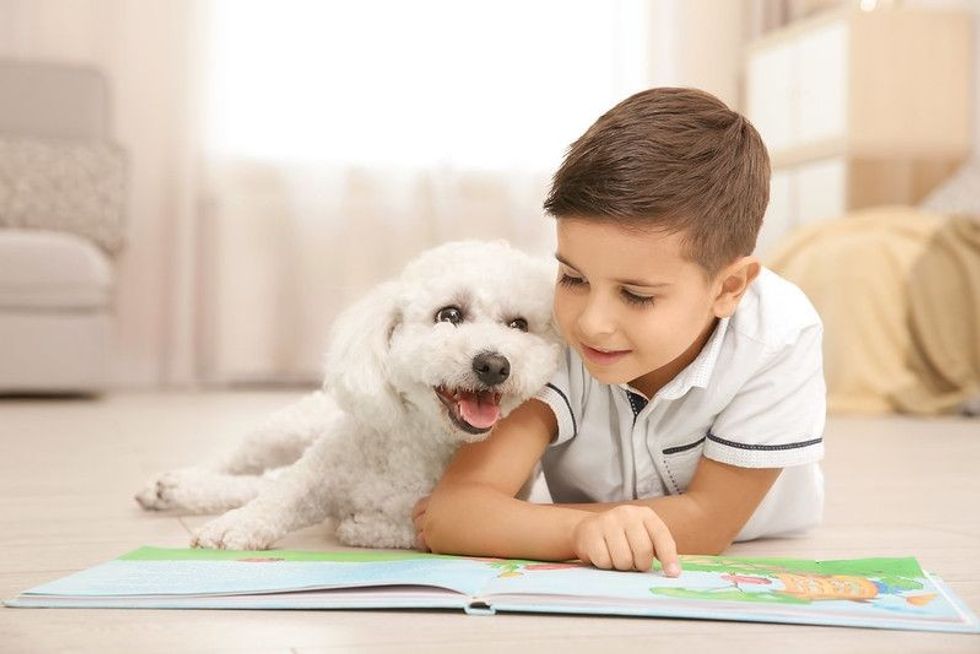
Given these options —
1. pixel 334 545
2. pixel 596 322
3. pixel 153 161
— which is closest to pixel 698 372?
pixel 596 322

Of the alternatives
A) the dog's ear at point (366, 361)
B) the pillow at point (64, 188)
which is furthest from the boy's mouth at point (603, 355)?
the pillow at point (64, 188)

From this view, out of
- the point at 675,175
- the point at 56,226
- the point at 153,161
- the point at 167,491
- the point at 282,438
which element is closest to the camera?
the point at 675,175

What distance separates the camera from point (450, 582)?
1.00 metres

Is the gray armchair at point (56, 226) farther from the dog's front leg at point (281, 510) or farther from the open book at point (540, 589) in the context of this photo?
the open book at point (540, 589)

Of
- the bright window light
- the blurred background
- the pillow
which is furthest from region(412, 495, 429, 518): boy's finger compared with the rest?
the bright window light

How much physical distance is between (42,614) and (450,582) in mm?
324

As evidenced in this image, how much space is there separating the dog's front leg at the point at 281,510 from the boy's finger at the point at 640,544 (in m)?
0.41

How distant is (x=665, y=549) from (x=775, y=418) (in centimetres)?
25

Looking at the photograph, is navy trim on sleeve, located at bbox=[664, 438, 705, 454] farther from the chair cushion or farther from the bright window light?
the bright window light

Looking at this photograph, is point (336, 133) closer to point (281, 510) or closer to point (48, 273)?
point (48, 273)

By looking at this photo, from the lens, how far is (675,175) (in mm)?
1115

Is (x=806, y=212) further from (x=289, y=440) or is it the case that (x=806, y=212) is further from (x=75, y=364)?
(x=289, y=440)

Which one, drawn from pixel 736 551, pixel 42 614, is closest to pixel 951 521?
pixel 736 551

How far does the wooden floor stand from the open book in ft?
0.04
